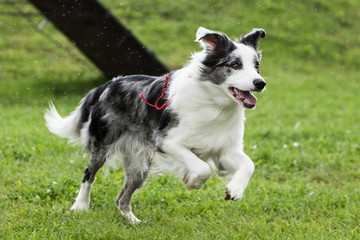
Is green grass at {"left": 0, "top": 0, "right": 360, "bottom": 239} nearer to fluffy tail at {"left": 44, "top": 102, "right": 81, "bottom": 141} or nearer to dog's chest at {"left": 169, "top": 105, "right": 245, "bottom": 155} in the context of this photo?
fluffy tail at {"left": 44, "top": 102, "right": 81, "bottom": 141}

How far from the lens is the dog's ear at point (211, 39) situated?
12.7 feet

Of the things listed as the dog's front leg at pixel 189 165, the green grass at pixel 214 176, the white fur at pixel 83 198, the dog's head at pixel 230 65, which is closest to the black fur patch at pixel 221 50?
the dog's head at pixel 230 65

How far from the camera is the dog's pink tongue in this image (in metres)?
3.81

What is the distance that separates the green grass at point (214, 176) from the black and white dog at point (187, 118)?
472mm

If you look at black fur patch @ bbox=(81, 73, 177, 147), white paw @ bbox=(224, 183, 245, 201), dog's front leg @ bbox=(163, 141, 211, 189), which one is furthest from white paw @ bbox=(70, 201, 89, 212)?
white paw @ bbox=(224, 183, 245, 201)

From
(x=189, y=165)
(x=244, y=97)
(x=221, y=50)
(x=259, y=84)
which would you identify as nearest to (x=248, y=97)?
(x=244, y=97)

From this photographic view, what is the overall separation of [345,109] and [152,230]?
7.50 m

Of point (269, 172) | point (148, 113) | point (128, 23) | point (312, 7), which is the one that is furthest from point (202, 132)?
point (312, 7)

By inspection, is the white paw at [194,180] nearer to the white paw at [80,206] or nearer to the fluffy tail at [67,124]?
the white paw at [80,206]

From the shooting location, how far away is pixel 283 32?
1642 centimetres

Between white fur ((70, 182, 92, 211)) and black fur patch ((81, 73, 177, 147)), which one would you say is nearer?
black fur patch ((81, 73, 177, 147))

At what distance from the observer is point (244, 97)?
385 centimetres

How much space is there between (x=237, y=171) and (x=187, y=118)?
592 millimetres

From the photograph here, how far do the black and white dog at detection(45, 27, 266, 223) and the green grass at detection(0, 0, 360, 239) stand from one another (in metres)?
0.47
